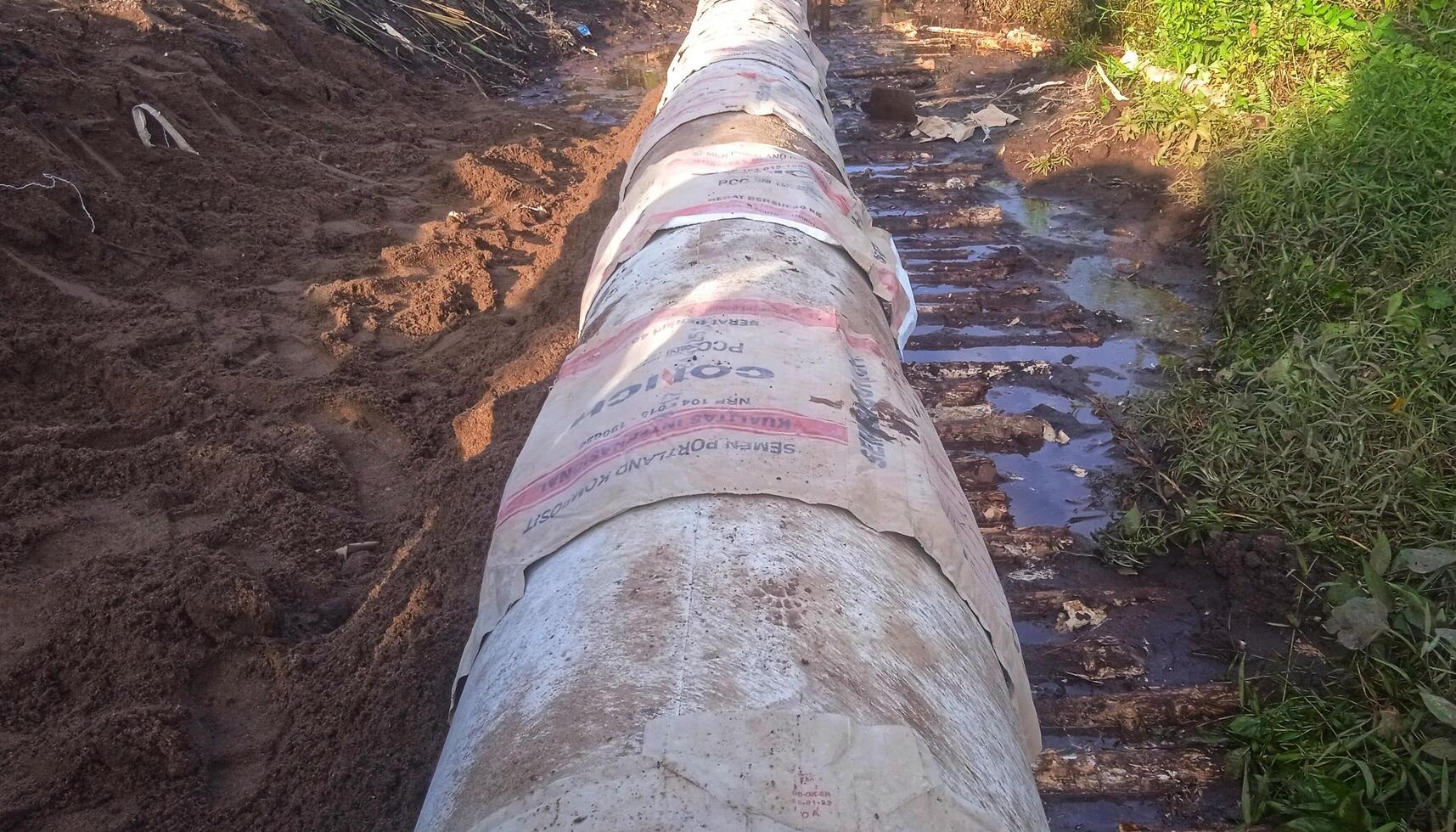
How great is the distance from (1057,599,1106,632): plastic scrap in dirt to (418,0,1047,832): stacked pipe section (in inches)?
37.4

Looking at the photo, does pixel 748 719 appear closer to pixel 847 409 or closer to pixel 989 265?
pixel 847 409

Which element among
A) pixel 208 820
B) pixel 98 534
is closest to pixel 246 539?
pixel 98 534

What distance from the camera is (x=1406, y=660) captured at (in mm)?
2326

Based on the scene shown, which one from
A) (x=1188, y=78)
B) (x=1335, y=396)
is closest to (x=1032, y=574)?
(x=1335, y=396)

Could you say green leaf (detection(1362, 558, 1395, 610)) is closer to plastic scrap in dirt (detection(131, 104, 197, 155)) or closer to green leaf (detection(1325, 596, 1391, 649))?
green leaf (detection(1325, 596, 1391, 649))

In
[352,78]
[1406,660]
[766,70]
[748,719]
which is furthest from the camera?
[352,78]

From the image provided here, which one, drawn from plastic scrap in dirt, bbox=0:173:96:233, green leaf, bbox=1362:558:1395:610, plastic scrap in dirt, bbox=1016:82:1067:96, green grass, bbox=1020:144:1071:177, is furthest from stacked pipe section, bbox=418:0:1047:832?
plastic scrap in dirt, bbox=1016:82:1067:96

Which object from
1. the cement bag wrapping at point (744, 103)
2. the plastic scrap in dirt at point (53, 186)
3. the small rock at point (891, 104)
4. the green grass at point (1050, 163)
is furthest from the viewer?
the small rock at point (891, 104)

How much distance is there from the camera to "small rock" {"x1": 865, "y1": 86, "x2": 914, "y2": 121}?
688 cm

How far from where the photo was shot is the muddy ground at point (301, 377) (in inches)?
88.2

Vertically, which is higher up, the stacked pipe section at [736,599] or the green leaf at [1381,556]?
the green leaf at [1381,556]

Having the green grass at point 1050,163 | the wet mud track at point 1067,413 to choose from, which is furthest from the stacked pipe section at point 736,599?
the green grass at point 1050,163

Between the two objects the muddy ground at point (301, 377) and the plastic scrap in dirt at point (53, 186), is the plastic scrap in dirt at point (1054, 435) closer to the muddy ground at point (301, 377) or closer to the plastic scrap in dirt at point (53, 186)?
the muddy ground at point (301, 377)

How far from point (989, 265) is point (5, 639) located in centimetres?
440
